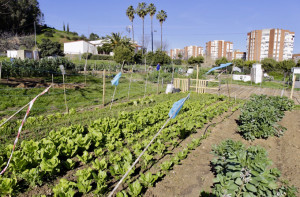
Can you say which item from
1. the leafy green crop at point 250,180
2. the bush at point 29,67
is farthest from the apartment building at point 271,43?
the leafy green crop at point 250,180

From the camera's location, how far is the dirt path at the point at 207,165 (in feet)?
10.4

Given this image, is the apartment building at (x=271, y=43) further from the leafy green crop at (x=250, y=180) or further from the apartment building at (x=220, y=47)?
the leafy green crop at (x=250, y=180)

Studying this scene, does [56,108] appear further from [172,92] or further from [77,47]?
[77,47]

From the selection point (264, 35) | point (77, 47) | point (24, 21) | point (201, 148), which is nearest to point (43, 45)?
point (77, 47)

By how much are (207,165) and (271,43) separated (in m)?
90.3

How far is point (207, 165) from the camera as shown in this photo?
3.93m

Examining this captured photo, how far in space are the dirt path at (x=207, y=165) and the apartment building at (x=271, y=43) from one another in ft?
264

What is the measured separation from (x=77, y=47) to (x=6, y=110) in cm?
4551

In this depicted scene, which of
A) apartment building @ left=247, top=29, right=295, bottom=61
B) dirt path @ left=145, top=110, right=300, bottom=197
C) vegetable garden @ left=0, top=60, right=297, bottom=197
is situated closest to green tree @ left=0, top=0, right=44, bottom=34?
vegetable garden @ left=0, top=60, right=297, bottom=197

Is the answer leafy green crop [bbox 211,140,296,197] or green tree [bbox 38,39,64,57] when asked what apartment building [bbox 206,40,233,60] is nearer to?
green tree [bbox 38,39,64,57]

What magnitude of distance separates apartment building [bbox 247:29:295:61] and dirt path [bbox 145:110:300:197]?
80578mm

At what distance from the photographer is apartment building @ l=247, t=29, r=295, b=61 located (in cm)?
7675

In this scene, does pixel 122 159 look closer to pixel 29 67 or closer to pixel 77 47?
pixel 29 67

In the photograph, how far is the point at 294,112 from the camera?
8680 millimetres
